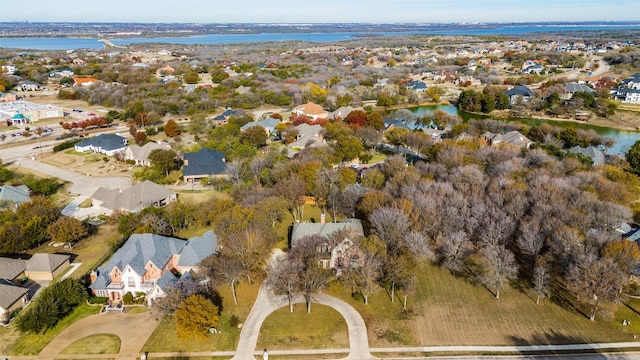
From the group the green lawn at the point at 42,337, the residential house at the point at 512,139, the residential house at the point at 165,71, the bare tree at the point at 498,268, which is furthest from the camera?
the residential house at the point at 165,71

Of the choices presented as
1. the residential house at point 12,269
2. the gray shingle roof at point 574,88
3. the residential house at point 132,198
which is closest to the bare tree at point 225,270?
the residential house at point 12,269

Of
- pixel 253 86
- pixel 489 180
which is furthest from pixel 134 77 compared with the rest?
pixel 489 180

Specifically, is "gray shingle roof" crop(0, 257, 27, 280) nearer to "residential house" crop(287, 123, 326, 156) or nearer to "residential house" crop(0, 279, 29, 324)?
"residential house" crop(0, 279, 29, 324)

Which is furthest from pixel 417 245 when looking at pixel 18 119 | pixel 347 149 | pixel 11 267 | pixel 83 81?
pixel 83 81

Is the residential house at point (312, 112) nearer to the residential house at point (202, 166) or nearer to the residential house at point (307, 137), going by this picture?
the residential house at point (307, 137)

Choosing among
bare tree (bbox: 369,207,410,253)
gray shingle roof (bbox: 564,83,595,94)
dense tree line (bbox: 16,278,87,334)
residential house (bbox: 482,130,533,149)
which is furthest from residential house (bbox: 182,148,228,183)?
gray shingle roof (bbox: 564,83,595,94)

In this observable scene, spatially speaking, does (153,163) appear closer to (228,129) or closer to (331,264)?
(228,129)

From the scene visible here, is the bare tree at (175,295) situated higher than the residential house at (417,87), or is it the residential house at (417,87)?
the residential house at (417,87)

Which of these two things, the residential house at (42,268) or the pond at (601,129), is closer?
the residential house at (42,268)
